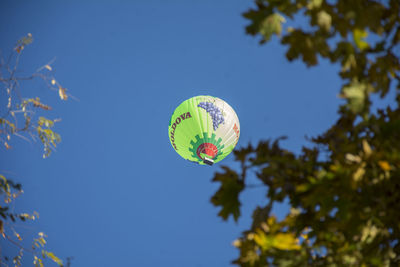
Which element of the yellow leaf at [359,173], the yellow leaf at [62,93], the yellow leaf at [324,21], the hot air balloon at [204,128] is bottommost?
the yellow leaf at [359,173]

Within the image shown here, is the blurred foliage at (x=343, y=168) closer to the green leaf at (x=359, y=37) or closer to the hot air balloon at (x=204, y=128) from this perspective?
the green leaf at (x=359, y=37)

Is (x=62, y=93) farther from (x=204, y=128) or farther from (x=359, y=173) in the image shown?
(x=204, y=128)

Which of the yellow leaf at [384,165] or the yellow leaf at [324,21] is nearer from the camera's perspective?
the yellow leaf at [384,165]

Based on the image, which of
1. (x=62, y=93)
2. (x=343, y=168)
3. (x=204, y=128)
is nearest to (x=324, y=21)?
(x=343, y=168)

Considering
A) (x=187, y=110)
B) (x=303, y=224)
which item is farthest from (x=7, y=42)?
(x=303, y=224)

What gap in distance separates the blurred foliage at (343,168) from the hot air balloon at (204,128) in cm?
960

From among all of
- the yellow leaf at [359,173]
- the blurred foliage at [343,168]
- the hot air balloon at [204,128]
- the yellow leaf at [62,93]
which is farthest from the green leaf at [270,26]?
the hot air balloon at [204,128]

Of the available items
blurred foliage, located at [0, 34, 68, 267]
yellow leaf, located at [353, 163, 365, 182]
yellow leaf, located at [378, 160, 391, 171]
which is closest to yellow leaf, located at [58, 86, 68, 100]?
blurred foliage, located at [0, 34, 68, 267]

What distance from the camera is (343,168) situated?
2.37 meters

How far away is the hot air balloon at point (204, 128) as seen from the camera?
12.3 metres

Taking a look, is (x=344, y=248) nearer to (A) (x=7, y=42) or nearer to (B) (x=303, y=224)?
(B) (x=303, y=224)

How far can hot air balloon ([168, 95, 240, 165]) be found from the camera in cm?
1233

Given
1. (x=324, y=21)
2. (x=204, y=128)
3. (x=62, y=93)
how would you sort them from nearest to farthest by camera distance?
(x=324, y=21) < (x=62, y=93) < (x=204, y=128)

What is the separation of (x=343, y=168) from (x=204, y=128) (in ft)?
→ 32.6
